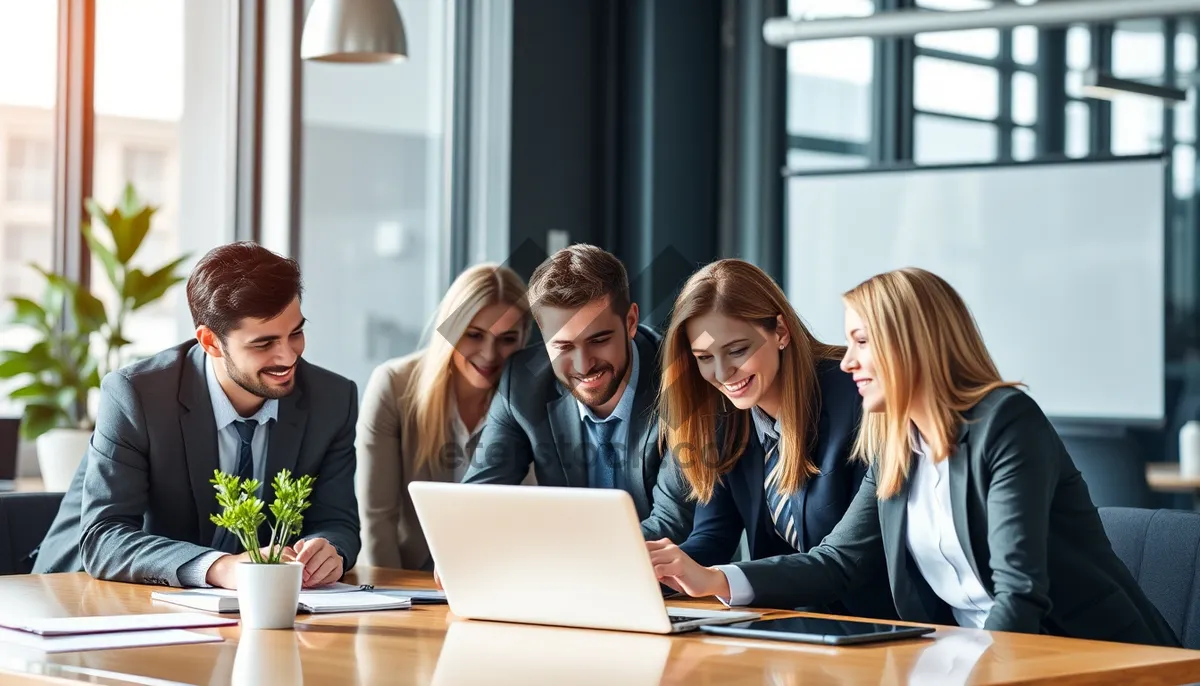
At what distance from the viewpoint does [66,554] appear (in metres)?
2.76

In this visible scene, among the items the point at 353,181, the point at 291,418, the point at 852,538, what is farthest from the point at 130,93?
the point at 852,538

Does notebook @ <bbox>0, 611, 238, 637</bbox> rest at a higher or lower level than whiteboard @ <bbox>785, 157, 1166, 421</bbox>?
lower

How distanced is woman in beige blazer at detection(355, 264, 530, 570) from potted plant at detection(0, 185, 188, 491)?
122 centimetres

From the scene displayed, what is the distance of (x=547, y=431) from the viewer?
2984mm

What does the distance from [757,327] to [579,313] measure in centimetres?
36

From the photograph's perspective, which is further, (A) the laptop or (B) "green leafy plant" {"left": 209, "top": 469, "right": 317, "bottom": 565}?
(B) "green leafy plant" {"left": 209, "top": 469, "right": 317, "bottom": 565}

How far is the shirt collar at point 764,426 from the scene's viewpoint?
103 inches

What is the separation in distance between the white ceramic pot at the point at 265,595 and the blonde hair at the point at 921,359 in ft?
3.06

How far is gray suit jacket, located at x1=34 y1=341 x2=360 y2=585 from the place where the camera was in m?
2.58

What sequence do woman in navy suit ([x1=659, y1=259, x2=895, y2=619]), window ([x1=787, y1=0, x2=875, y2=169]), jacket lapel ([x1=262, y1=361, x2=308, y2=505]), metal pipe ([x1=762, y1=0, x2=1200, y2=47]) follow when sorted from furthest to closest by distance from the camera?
1. window ([x1=787, y1=0, x2=875, y2=169])
2. metal pipe ([x1=762, y1=0, x2=1200, y2=47])
3. jacket lapel ([x1=262, y1=361, x2=308, y2=505])
4. woman in navy suit ([x1=659, y1=259, x2=895, y2=619])

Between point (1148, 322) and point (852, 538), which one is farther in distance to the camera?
point (1148, 322)

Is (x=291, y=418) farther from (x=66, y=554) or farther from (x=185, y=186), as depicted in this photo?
(x=185, y=186)

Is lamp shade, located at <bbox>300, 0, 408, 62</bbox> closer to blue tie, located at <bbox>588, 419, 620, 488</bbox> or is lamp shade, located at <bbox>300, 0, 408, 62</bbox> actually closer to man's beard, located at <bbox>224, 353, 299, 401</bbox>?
man's beard, located at <bbox>224, 353, 299, 401</bbox>

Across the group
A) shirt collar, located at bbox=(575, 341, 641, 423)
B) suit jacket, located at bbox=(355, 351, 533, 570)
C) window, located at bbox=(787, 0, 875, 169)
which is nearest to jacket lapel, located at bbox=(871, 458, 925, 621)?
shirt collar, located at bbox=(575, 341, 641, 423)
